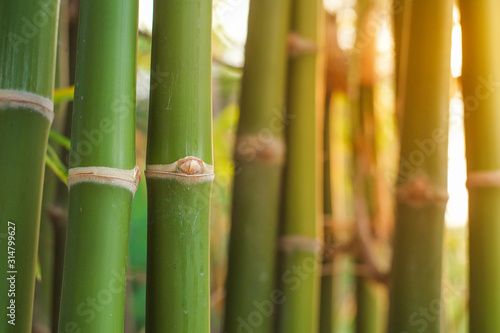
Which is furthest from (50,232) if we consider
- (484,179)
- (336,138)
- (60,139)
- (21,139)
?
(336,138)

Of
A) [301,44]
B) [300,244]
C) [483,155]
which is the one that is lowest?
[300,244]

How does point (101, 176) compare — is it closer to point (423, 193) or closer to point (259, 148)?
point (259, 148)

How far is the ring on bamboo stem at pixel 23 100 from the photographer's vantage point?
1.45 ft

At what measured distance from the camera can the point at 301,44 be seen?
2.26 feet

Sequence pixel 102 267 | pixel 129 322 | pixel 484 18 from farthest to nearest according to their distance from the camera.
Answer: pixel 129 322
pixel 484 18
pixel 102 267

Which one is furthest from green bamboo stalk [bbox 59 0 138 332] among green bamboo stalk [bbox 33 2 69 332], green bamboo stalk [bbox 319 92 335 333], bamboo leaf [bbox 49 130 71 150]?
green bamboo stalk [bbox 319 92 335 333]

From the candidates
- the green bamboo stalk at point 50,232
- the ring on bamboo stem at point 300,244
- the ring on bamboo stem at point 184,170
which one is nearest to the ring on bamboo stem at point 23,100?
the ring on bamboo stem at point 184,170

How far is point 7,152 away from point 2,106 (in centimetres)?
4

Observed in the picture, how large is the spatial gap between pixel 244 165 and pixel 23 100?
267 mm

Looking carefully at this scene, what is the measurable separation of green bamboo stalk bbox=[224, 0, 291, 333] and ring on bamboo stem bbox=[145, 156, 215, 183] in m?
0.18

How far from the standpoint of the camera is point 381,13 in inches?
39.4

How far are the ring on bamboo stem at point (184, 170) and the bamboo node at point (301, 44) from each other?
0.29 metres

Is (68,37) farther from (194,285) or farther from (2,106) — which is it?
(194,285)

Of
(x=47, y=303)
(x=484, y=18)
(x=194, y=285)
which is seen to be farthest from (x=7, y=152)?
(x=484, y=18)
